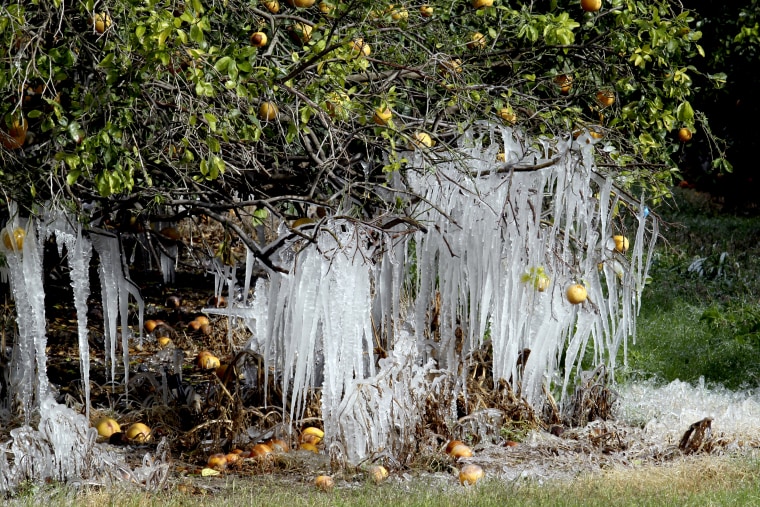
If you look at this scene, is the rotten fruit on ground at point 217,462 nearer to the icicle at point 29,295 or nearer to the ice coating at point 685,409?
the icicle at point 29,295

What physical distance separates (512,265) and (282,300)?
1125 mm

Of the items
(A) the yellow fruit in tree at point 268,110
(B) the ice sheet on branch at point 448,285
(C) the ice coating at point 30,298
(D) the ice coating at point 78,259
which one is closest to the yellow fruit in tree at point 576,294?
(B) the ice sheet on branch at point 448,285

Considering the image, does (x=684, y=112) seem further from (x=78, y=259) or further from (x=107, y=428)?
(x=107, y=428)

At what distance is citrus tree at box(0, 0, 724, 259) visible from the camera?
11.6 feet

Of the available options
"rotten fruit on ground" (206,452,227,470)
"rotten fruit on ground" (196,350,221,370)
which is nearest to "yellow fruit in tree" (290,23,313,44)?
"rotten fruit on ground" (206,452,227,470)

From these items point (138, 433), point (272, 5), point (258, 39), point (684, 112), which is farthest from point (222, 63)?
point (684, 112)

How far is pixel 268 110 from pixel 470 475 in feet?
5.87

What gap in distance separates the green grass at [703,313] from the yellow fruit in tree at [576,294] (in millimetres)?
625

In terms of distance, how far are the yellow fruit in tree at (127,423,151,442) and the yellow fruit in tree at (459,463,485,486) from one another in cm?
158

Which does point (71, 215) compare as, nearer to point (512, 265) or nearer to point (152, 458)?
point (152, 458)

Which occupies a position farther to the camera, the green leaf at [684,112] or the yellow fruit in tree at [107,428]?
the green leaf at [684,112]

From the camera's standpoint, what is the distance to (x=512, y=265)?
4.61 metres

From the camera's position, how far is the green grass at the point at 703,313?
246 inches

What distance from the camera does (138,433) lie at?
15.2 feet
